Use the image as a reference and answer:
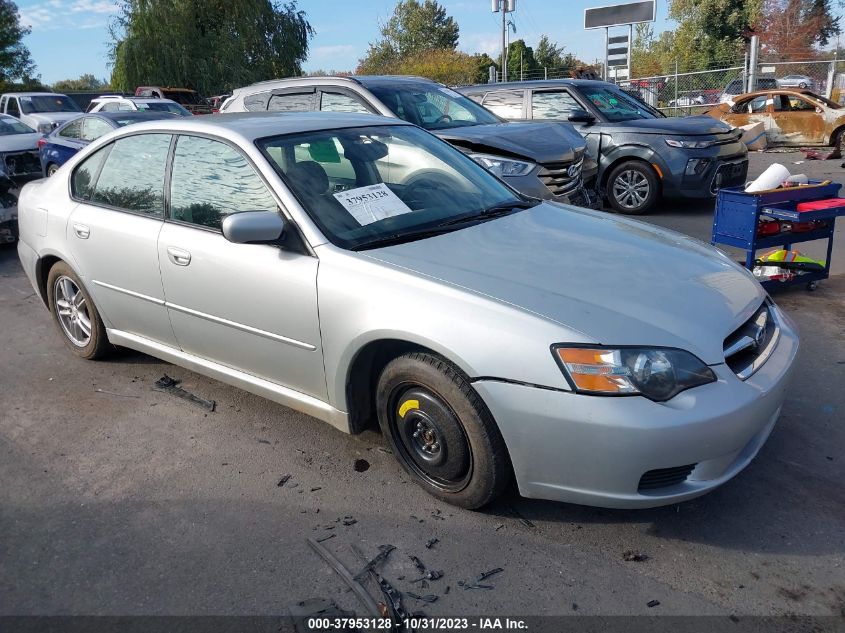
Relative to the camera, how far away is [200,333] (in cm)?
382

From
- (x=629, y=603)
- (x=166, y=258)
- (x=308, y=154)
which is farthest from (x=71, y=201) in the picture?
(x=629, y=603)

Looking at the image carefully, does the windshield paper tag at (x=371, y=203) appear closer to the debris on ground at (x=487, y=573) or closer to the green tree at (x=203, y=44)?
the debris on ground at (x=487, y=573)

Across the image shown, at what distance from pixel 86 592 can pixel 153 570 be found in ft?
0.79

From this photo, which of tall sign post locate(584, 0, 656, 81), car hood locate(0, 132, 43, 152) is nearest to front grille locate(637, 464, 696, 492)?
car hood locate(0, 132, 43, 152)

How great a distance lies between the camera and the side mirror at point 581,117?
9.35m

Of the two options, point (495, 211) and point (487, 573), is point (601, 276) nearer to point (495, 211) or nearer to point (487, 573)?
point (495, 211)

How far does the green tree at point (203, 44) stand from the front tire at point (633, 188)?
2833 centimetres

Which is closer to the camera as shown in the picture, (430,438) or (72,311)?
(430,438)

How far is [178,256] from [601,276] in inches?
85.0

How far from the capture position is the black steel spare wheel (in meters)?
2.96

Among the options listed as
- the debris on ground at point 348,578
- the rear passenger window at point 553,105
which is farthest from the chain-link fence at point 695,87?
the debris on ground at point 348,578

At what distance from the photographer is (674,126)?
9.07m

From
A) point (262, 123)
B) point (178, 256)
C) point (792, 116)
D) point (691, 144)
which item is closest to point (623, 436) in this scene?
point (178, 256)

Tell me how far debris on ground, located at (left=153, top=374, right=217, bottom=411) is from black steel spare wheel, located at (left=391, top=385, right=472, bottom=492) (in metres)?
1.51
